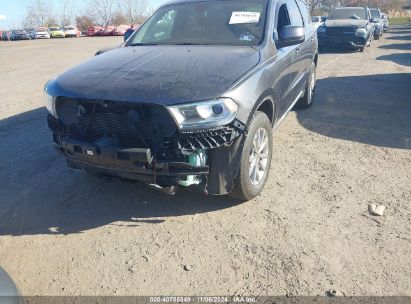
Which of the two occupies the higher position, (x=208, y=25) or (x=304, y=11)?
(x=208, y=25)

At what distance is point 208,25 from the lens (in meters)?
4.29

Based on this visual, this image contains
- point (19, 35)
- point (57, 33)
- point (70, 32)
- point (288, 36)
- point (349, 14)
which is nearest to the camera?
point (288, 36)

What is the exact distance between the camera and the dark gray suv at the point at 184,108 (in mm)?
2924

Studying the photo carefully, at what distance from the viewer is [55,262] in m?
2.98

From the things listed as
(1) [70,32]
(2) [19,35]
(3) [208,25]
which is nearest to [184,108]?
(3) [208,25]

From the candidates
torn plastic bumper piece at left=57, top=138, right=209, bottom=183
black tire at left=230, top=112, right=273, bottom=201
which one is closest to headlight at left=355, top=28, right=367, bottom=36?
black tire at left=230, top=112, right=273, bottom=201

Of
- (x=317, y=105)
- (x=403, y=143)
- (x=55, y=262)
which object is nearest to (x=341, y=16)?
(x=317, y=105)

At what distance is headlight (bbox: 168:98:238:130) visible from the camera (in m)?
2.86

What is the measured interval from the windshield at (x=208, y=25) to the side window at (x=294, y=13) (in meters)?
0.91

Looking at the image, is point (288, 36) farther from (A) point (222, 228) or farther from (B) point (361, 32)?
(B) point (361, 32)

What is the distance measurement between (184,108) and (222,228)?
112 centimetres

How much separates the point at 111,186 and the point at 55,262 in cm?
121

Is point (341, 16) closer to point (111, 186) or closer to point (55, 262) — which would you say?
point (111, 186)

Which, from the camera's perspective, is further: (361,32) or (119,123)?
(361,32)
